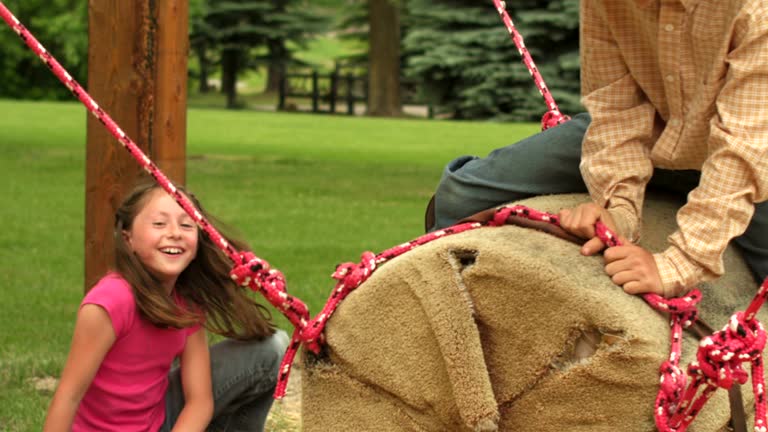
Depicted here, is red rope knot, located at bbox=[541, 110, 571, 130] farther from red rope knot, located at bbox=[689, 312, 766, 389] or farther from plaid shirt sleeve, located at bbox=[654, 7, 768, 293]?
red rope knot, located at bbox=[689, 312, 766, 389]

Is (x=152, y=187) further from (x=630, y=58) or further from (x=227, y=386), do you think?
(x=630, y=58)

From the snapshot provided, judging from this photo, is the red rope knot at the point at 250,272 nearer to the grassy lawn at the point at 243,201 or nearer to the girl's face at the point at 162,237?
the girl's face at the point at 162,237

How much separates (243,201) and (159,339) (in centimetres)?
780

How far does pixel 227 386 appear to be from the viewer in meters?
3.69

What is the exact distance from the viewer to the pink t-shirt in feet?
10.9

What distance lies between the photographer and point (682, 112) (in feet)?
9.57

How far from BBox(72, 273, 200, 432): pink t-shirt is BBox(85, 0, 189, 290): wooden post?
0.88m

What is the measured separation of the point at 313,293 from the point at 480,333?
4.28 meters

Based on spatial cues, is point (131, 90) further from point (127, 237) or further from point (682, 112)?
point (682, 112)

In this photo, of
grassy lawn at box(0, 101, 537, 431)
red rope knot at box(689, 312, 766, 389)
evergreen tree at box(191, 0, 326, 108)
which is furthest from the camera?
evergreen tree at box(191, 0, 326, 108)

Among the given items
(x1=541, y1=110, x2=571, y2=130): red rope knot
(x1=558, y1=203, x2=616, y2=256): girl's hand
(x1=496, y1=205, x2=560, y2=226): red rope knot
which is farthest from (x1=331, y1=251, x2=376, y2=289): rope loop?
(x1=541, y1=110, x2=571, y2=130): red rope knot

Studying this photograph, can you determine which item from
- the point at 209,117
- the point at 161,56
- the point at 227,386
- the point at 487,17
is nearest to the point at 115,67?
the point at 161,56

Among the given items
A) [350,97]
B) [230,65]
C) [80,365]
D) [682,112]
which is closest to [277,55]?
[230,65]

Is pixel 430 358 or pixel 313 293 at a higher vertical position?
pixel 430 358
